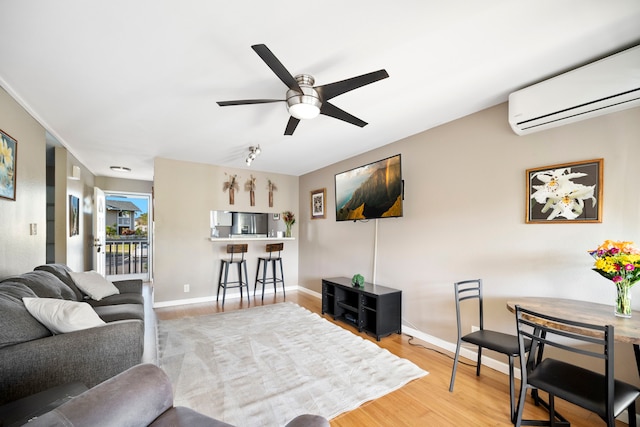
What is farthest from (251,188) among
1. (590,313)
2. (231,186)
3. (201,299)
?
(590,313)

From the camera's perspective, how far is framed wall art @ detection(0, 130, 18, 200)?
2148mm

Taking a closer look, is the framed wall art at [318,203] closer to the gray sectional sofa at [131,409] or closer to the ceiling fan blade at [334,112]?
the ceiling fan blade at [334,112]

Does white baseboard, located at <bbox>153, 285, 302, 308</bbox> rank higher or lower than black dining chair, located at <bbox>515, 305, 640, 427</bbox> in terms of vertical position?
lower

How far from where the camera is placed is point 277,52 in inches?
68.5

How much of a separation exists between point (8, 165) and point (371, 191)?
345cm

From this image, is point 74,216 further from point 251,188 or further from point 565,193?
point 565,193

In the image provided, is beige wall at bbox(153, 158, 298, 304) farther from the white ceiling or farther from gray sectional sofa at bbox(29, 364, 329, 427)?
gray sectional sofa at bbox(29, 364, 329, 427)

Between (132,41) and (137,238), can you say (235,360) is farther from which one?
(137,238)

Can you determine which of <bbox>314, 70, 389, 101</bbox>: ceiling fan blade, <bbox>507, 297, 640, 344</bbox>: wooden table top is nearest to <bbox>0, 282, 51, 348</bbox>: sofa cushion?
<bbox>314, 70, 389, 101</bbox>: ceiling fan blade

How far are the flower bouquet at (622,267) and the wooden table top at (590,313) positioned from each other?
0.29 feet


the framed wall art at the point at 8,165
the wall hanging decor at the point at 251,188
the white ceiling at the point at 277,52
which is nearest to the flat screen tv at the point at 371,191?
the white ceiling at the point at 277,52

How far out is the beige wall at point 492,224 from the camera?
74.5 inches

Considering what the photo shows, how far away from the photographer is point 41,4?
1391mm

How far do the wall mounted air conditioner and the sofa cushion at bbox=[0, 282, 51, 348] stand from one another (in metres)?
3.51
